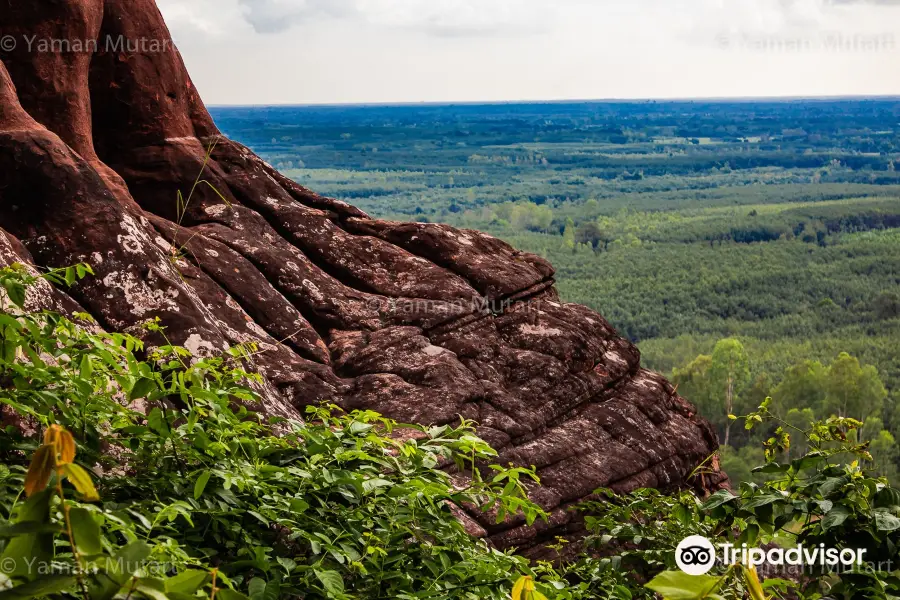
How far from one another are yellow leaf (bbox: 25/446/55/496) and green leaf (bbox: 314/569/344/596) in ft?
8.71

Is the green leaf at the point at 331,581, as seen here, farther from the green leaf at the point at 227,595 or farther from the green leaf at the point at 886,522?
the green leaf at the point at 886,522

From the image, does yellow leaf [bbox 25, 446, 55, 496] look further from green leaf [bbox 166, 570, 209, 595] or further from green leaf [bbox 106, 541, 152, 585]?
green leaf [bbox 166, 570, 209, 595]

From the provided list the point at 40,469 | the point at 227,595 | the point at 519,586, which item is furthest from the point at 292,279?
the point at 40,469

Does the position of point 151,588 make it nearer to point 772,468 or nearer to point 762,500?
point 762,500

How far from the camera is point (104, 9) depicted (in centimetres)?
1412

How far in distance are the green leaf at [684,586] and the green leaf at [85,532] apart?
1.17 meters

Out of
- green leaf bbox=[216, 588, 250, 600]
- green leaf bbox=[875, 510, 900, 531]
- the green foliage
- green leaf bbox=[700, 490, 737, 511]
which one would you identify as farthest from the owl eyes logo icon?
green leaf bbox=[216, 588, 250, 600]

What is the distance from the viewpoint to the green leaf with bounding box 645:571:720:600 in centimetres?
194

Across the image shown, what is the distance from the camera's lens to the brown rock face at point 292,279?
10.1 meters

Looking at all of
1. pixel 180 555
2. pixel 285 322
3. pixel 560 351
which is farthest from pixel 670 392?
pixel 180 555

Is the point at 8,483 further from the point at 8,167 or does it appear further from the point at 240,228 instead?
the point at 240,228

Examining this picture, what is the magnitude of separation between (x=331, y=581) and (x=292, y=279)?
31.4ft

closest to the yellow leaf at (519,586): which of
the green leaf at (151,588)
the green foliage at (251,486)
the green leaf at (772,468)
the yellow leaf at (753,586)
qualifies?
the yellow leaf at (753,586)

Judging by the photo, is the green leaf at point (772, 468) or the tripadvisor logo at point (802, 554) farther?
the green leaf at point (772, 468)
